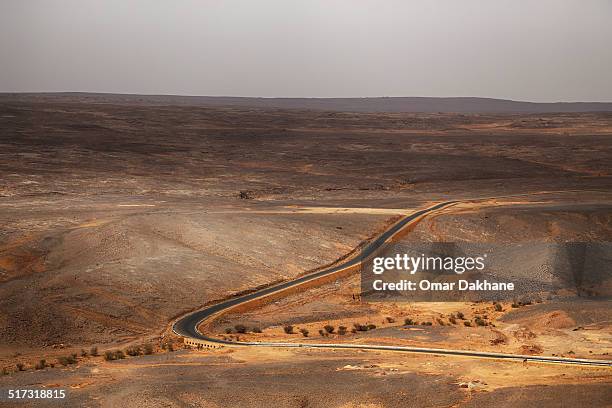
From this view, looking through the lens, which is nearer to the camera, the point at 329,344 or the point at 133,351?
the point at 133,351

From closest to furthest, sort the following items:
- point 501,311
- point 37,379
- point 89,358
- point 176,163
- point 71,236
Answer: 1. point 37,379
2. point 89,358
3. point 501,311
4. point 71,236
5. point 176,163

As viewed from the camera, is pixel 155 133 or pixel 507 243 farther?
pixel 155 133

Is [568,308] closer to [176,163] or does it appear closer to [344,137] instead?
[176,163]

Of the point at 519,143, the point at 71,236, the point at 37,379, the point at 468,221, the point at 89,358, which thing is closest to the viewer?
the point at 37,379

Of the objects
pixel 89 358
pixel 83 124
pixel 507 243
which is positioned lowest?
pixel 89 358

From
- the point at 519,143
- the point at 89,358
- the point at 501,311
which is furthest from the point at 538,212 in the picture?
the point at 519,143

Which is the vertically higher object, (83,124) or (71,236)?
(83,124)

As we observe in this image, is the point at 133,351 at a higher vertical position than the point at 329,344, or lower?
lower

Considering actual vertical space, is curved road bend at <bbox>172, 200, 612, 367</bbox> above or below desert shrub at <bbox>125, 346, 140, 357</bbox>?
above

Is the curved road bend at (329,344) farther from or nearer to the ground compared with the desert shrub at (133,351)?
farther from the ground

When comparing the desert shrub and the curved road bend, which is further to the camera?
the desert shrub

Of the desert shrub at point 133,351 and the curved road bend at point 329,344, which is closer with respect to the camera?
the curved road bend at point 329,344
